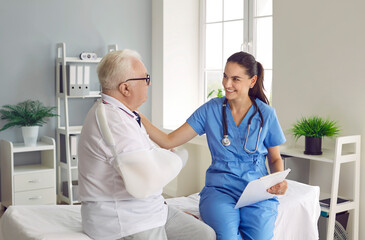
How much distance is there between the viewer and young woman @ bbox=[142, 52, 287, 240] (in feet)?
6.80

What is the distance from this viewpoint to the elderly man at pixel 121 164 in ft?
5.15

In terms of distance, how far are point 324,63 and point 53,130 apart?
244 cm

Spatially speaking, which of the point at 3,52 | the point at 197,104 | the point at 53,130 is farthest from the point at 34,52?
the point at 197,104

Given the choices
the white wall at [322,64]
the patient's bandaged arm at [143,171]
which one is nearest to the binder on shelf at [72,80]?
the white wall at [322,64]

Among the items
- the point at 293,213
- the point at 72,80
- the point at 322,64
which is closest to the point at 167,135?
the point at 293,213

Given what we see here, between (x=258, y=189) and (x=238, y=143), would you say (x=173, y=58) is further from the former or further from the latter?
(x=258, y=189)

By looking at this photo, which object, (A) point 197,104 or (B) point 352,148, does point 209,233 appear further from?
(A) point 197,104

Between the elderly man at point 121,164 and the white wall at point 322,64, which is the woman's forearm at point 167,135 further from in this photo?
the white wall at point 322,64

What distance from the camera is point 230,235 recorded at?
1.98 metres

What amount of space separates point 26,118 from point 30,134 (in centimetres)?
14

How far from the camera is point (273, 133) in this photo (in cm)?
228

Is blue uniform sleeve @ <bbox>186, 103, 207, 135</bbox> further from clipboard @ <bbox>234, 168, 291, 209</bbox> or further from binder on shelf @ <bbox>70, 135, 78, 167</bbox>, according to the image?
binder on shelf @ <bbox>70, 135, 78, 167</bbox>

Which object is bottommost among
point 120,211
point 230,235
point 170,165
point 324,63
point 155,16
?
point 230,235

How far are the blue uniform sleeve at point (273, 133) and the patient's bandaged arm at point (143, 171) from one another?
0.83 metres
